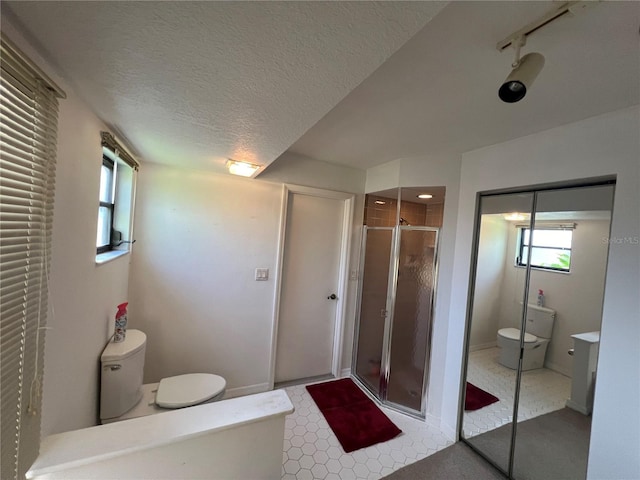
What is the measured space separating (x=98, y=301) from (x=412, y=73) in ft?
6.46

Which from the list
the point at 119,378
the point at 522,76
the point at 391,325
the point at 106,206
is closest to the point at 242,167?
the point at 106,206

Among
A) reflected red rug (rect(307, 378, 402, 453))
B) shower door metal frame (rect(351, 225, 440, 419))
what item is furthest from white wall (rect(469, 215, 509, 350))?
reflected red rug (rect(307, 378, 402, 453))

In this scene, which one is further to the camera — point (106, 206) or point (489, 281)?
point (489, 281)

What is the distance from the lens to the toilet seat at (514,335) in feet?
5.75

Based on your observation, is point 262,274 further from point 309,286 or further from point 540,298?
point 540,298

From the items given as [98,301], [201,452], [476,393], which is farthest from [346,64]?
[476,393]

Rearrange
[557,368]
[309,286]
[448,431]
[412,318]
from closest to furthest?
1. [557,368]
2. [448,431]
3. [412,318]
4. [309,286]

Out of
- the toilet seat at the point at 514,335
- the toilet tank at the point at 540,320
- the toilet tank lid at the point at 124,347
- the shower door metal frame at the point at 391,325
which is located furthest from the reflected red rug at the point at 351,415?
the toilet tank lid at the point at 124,347

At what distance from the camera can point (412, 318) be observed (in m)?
2.50

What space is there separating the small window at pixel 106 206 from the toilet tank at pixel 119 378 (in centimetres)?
63

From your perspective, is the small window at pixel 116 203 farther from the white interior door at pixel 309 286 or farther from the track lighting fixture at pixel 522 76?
the track lighting fixture at pixel 522 76

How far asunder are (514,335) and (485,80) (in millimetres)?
1657

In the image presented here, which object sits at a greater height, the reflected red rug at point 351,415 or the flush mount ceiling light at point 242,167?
the flush mount ceiling light at point 242,167

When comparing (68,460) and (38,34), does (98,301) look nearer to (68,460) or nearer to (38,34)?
(68,460)
